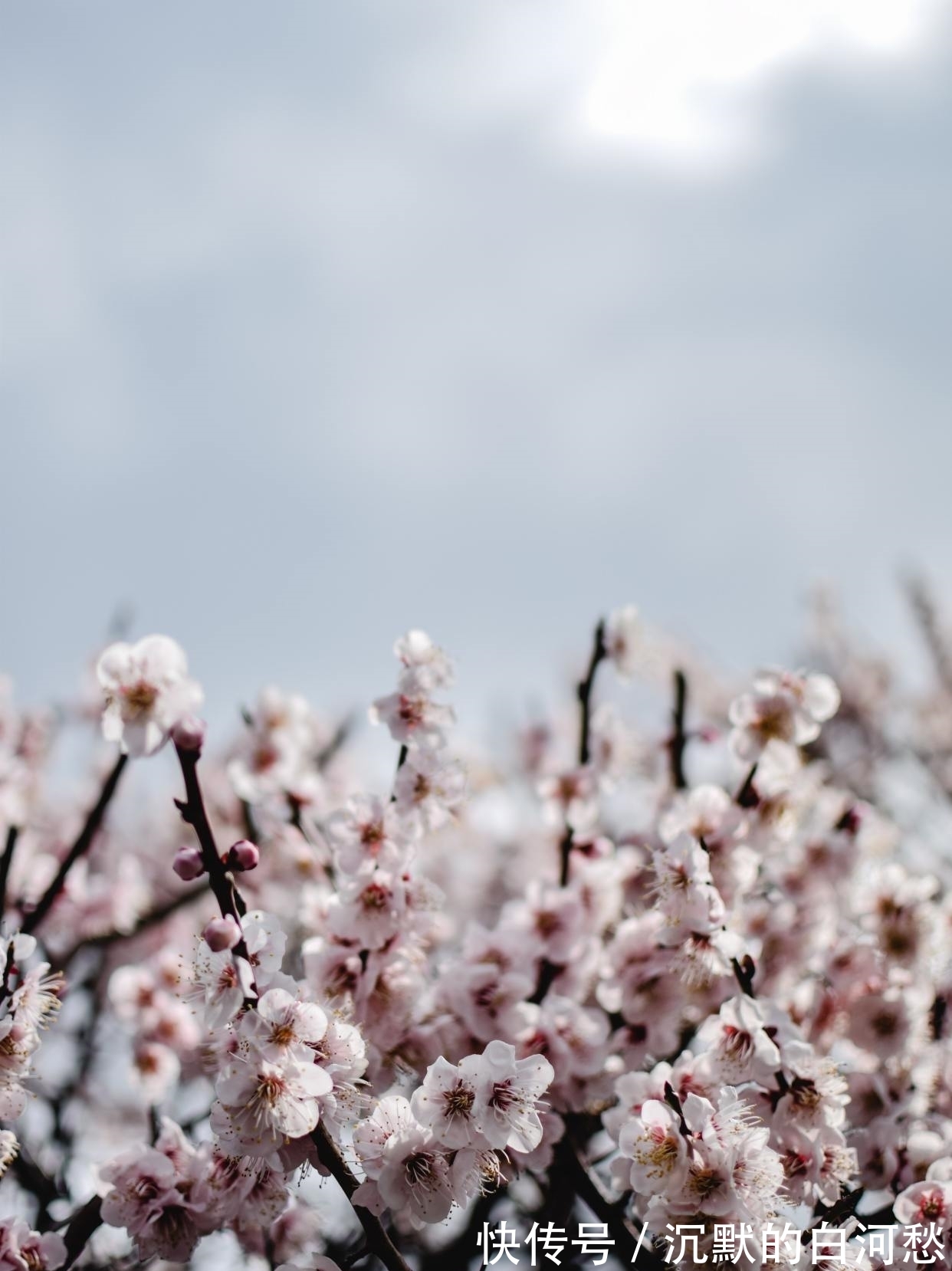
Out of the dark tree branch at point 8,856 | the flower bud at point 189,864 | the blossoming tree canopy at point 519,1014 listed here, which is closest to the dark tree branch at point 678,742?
the blossoming tree canopy at point 519,1014

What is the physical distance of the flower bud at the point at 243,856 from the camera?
77.7 inches

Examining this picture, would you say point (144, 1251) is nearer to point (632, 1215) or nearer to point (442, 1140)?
point (442, 1140)

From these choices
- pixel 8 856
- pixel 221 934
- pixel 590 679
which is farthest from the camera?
pixel 590 679

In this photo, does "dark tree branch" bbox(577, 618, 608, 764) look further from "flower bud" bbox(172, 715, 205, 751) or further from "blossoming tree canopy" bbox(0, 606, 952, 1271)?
"flower bud" bbox(172, 715, 205, 751)

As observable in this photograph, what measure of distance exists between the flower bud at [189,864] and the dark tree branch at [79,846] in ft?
1.62

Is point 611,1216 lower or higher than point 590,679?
lower

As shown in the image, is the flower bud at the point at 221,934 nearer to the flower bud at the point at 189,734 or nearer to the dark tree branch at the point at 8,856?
the flower bud at the point at 189,734

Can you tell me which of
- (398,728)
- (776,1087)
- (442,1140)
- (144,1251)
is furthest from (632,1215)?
(398,728)

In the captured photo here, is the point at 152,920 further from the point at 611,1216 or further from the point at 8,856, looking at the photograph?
the point at 611,1216

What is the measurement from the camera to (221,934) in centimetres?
182

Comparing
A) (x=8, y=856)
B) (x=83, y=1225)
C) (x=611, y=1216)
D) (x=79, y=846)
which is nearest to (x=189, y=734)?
(x=79, y=846)

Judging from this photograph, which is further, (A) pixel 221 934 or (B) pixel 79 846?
(B) pixel 79 846

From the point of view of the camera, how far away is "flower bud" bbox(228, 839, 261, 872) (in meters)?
1.97

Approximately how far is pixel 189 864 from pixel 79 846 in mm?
847
